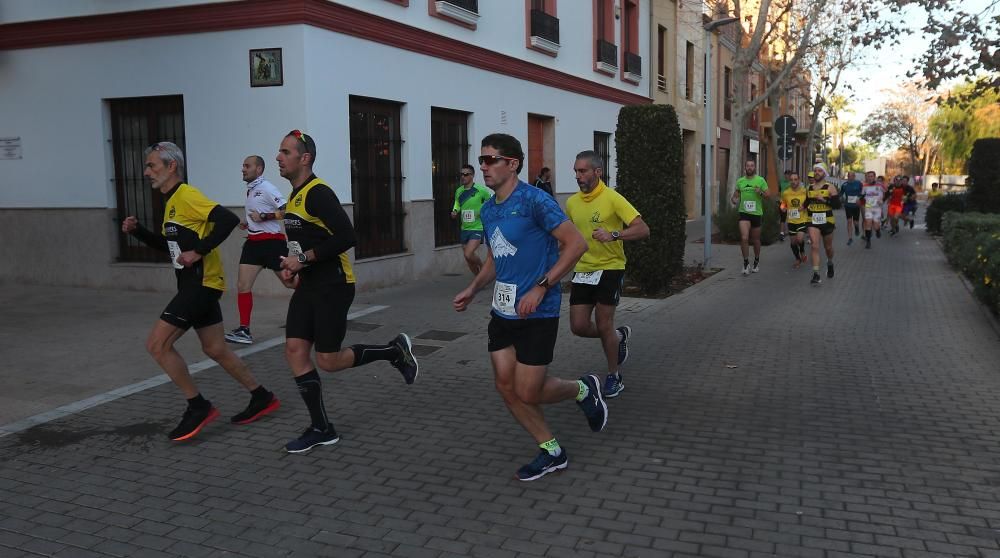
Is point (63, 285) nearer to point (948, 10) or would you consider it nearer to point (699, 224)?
point (948, 10)

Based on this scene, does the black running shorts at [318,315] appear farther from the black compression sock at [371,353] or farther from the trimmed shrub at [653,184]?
the trimmed shrub at [653,184]

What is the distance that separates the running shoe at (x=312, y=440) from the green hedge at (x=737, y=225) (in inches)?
621

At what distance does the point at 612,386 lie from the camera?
6.10 m

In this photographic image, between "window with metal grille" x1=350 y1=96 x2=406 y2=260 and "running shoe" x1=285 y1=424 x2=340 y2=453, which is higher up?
"window with metal grille" x1=350 y1=96 x2=406 y2=260

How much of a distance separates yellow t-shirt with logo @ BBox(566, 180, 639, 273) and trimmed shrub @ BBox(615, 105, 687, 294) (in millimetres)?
5144

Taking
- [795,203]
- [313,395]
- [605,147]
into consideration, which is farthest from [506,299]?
[605,147]

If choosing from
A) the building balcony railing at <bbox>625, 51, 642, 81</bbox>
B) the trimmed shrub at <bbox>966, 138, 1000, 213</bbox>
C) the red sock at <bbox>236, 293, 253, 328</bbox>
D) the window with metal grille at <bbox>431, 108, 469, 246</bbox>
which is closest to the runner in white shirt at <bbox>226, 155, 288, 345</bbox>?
the red sock at <bbox>236, 293, 253, 328</bbox>

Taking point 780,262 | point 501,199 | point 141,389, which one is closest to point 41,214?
point 141,389

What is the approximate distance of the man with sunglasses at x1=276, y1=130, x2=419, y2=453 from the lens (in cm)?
471

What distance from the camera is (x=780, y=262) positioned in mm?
15938

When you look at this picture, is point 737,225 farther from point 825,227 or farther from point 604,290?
point 604,290

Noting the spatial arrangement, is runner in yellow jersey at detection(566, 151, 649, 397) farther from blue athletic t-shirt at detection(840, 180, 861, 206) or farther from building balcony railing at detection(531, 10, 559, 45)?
blue athletic t-shirt at detection(840, 180, 861, 206)

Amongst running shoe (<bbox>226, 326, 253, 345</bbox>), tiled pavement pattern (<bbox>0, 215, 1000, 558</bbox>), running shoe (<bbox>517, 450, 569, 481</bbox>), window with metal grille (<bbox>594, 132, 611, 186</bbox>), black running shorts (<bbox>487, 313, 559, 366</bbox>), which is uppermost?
window with metal grille (<bbox>594, 132, 611, 186</bbox>)

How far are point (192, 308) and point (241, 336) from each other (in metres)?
3.09
